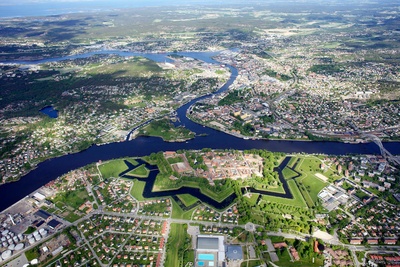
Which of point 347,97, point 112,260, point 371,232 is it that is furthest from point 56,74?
point 371,232

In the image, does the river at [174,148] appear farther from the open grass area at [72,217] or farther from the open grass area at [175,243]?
the open grass area at [175,243]

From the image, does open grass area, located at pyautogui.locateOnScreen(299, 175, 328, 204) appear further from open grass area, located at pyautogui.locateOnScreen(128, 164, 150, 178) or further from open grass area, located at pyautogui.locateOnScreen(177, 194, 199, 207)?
open grass area, located at pyautogui.locateOnScreen(128, 164, 150, 178)

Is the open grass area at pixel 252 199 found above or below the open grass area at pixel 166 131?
above

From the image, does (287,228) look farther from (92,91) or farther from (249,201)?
(92,91)

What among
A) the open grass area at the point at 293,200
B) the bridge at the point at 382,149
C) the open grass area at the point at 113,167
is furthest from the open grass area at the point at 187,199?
the bridge at the point at 382,149

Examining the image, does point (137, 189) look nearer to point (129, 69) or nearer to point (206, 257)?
point (206, 257)

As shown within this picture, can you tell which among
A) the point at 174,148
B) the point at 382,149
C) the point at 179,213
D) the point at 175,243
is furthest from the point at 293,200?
the point at 382,149
